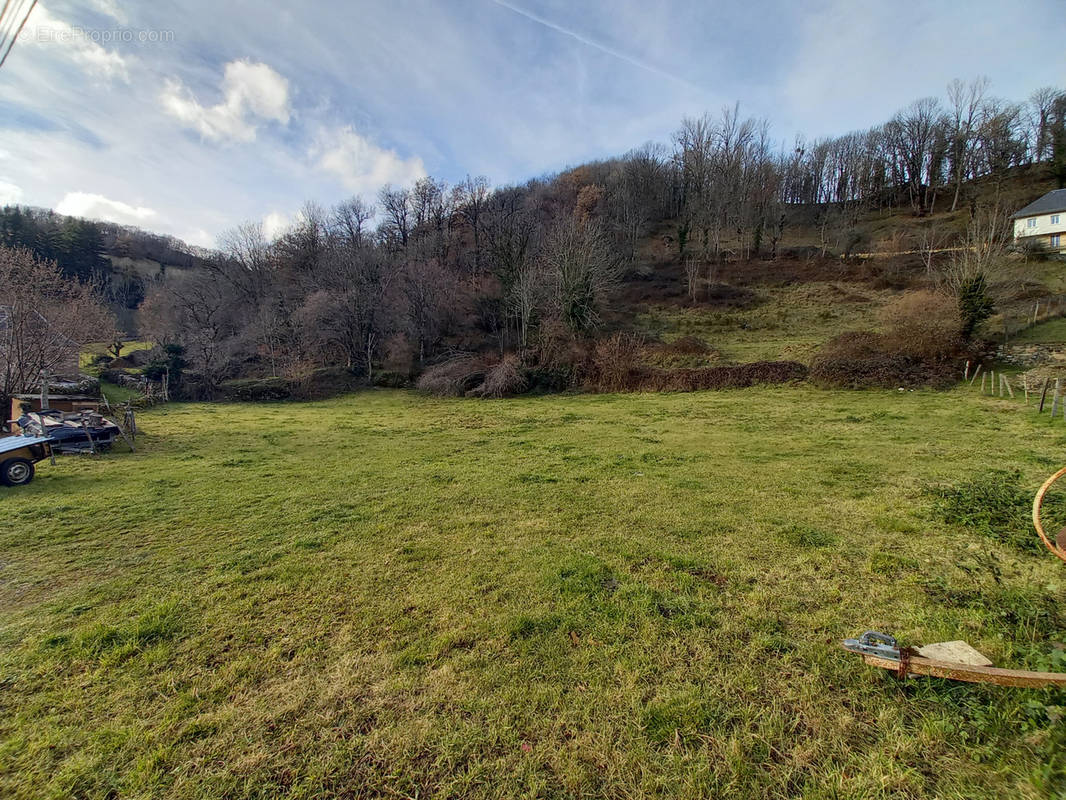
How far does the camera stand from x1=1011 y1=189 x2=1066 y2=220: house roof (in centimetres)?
3682

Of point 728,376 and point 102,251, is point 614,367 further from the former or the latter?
point 102,251

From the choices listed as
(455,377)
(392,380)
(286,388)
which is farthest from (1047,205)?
(286,388)

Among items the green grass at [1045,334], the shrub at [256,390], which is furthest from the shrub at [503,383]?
the green grass at [1045,334]

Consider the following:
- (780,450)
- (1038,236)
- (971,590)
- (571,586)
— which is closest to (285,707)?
(571,586)

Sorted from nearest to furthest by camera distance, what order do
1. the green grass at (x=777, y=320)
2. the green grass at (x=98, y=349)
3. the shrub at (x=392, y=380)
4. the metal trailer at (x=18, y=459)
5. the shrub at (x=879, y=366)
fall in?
→ the metal trailer at (x=18, y=459) → the shrub at (x=879, y=366) → the green grass at (x=777, y=320) → the shrub at (x=392, y=380) → the green grass at (x=98, y=349)

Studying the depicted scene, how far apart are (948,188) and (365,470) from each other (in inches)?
2925

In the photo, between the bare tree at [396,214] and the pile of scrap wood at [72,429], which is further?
the bare tree at [396,214]

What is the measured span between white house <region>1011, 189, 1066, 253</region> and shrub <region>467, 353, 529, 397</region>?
4565 centimetres

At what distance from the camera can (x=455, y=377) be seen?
22.0 meters

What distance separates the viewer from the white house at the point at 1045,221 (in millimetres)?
35969

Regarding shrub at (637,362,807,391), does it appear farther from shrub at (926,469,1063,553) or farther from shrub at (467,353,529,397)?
shrub at (926,469,1063,553)

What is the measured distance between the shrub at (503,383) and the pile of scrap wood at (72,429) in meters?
13.2

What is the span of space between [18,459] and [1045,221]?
65458 millimetres

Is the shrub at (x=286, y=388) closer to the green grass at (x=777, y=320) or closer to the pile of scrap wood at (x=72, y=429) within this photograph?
the pile of scrap wood at (x=72, y=429)
